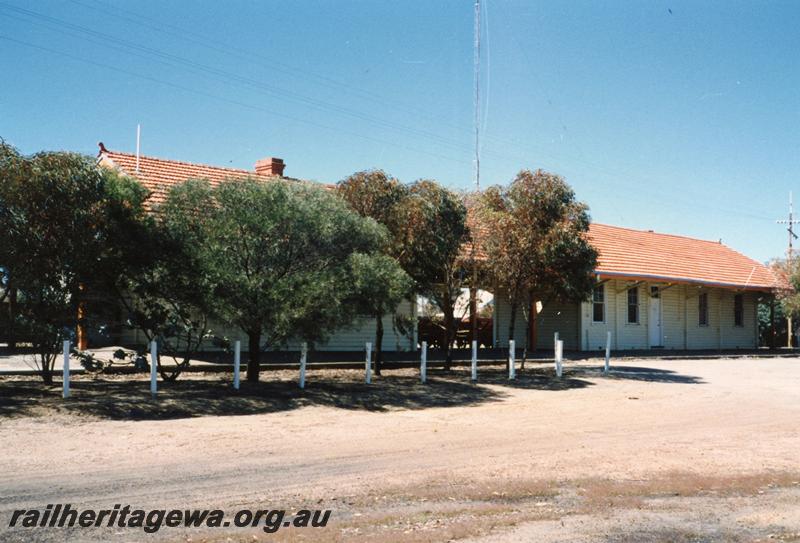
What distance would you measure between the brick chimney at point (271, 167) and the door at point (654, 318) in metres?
16.2

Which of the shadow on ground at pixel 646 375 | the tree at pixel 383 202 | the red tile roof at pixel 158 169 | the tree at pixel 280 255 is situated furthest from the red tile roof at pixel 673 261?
the tree at pixel 280 255

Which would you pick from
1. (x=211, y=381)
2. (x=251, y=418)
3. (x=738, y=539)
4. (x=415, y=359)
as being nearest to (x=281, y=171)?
(x=415, y=359)

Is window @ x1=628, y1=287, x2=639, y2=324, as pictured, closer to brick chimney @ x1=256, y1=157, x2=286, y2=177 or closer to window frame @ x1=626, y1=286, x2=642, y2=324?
window frame @ x1=626, y1=286, x2=642, y2=324

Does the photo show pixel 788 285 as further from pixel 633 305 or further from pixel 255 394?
pixel 255 394

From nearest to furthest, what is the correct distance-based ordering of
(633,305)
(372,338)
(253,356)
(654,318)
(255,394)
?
(255,394) → (253,356) → (372,338) → (633,305) → (654,318)

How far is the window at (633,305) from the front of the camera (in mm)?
31750

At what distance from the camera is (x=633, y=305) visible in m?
31.9

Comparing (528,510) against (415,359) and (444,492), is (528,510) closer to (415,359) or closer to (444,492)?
(444,492)

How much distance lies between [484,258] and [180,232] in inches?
318

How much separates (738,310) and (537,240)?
70.7ft

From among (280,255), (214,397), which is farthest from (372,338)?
(214,397)

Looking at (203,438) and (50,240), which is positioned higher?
(50,240)

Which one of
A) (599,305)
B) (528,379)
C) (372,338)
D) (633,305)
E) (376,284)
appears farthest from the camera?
(633,305)

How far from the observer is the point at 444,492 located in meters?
7.47
